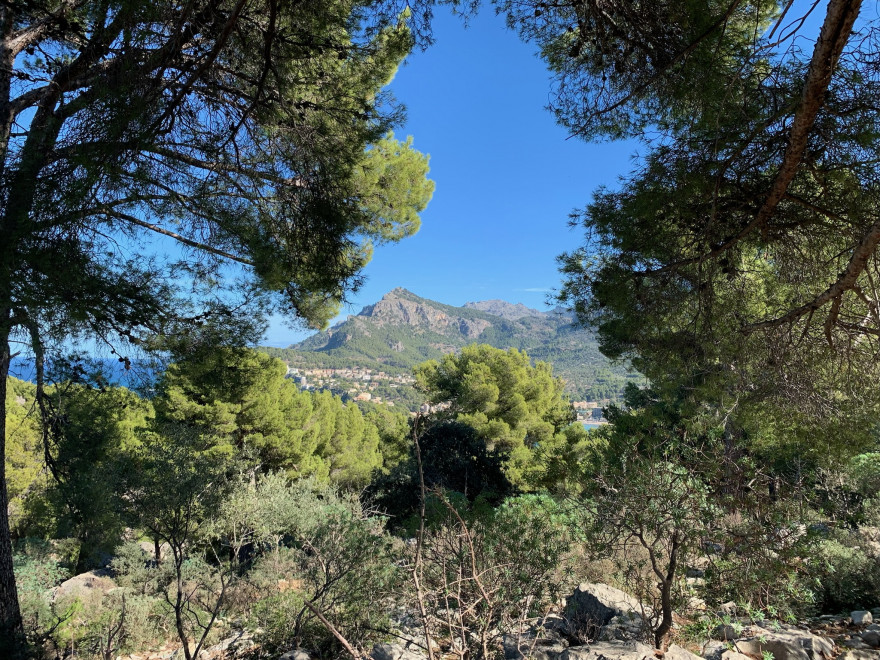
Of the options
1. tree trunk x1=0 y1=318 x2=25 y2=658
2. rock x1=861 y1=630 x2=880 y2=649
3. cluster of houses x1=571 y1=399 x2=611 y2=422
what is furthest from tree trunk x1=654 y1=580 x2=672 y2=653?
cluster of houses x1=571 y1=399 x2=611 y2=422

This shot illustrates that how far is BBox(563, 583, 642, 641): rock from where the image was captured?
3.64 meters

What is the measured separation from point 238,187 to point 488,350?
42.1 ft

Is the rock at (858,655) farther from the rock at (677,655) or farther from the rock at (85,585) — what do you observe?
the rock at (85,585)

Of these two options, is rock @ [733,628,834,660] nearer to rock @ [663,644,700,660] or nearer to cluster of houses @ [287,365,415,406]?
rock @ [663,644,700,660]

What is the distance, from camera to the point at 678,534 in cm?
280

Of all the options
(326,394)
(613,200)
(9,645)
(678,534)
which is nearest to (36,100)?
(9,645)

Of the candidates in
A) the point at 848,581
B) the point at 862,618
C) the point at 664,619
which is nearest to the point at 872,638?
the point at 862,618

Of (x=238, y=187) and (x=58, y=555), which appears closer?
(x=238, y=187)

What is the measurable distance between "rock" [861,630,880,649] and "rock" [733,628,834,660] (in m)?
0.37

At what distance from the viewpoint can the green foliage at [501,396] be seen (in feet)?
43.7

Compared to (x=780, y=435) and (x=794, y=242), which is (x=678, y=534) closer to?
(x=780, y=435)

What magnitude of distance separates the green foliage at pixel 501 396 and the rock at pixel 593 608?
8.14 m

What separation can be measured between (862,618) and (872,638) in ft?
2.28

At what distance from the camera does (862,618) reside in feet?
11.1
